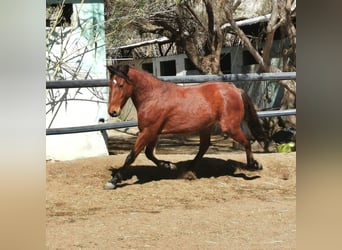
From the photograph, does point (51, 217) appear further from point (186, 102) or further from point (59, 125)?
point (186, 102)

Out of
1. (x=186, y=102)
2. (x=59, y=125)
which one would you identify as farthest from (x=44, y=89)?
(x=186, y=102)

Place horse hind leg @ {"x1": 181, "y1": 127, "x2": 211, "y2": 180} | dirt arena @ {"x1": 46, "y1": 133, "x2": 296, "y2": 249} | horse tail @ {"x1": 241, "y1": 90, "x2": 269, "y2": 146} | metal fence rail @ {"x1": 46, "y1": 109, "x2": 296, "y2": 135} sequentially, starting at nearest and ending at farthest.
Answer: dirt arena @ {"x1": 46, "y1": 133, "x2": 296, "y2": 249}, metal fence rail @ {"x1": 46, "y1": 109, "x2": 296, "y2": 135}, horse hind leg @ {"x1": 181, "y1": 127, "x2": 211, "y2": 180}, horse tail @ {"x1": 241, "y1": 90, "x2": 269, "y2": 146}

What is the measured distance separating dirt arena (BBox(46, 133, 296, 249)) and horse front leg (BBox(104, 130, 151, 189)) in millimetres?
57

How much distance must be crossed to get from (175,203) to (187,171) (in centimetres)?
36

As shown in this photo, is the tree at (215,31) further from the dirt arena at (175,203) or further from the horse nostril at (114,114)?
the horse nostril at (114,114)

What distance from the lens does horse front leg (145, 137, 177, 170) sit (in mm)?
6207

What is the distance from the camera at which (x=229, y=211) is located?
6215 mm

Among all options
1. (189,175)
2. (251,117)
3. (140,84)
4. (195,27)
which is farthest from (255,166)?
(195,27)

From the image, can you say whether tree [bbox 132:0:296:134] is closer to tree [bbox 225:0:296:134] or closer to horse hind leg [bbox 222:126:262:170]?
tree [bbox 225:0:296:134]

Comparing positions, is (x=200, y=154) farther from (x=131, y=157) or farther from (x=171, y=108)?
(x=131, y=157)

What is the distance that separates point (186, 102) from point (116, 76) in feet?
2.57

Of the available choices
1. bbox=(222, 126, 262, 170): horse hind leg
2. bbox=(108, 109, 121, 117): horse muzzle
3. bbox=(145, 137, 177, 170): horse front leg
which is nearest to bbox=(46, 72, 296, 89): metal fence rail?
bbox=(108, 109, 121, 117): horse muzzle

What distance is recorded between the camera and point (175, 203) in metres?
6.19

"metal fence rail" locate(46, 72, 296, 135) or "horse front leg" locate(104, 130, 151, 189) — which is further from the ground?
"metal fence rail" locate(46, 72, 296, 135)
